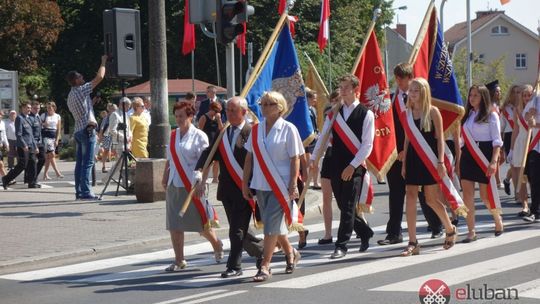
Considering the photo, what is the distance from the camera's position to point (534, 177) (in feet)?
45.5

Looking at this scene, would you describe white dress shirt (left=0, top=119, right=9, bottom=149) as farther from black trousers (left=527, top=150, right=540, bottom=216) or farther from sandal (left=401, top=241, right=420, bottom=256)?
sandal (left=401, top=241, right=420, bottom=256)

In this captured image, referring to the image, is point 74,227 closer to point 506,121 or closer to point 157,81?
point 157,81

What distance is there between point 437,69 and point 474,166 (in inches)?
47.8

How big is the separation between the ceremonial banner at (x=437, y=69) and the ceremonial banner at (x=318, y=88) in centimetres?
356

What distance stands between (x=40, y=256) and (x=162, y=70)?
629cm

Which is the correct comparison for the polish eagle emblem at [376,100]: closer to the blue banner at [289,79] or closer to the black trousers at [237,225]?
the blue banner at [289,79]

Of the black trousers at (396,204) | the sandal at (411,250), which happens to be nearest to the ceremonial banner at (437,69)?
the black trousers at (396,204)

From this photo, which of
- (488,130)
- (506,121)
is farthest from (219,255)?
(506,121)

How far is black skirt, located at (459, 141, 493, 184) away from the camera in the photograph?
12297 millimetres

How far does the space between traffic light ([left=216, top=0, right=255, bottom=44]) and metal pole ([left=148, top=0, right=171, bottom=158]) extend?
3326 millimetres

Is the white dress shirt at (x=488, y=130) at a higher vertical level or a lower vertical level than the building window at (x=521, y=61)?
lower

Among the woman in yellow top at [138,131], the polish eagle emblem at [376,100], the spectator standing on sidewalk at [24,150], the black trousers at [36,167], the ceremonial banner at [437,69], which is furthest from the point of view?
the black trousers at [36,167]

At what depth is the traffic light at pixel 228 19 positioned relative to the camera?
1371 cm

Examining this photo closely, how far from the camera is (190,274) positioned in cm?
1014
